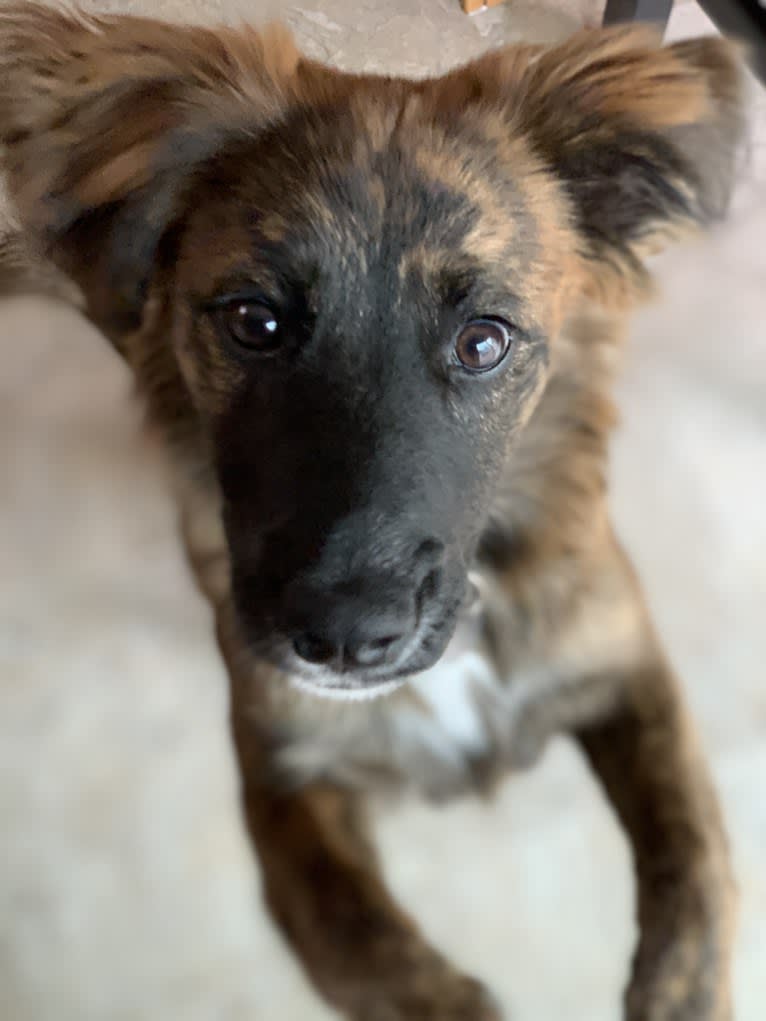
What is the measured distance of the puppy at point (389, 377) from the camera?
3.40ft

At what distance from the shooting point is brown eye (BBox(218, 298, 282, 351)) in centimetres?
109

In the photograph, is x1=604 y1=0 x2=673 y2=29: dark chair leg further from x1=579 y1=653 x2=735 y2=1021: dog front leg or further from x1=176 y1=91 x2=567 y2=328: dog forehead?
x1=579 y1=653 x2=735 y2=1021: dog front leg

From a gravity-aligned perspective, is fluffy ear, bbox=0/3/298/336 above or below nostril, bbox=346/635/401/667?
above

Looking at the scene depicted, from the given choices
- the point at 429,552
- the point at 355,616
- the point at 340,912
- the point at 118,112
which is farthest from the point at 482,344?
the point at 340,912

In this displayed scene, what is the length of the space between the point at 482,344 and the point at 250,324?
11.1 inches

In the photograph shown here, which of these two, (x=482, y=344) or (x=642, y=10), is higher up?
(x=642, y=10)

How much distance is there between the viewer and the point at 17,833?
1478mm

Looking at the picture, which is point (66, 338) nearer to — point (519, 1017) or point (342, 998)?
point (342, 998)

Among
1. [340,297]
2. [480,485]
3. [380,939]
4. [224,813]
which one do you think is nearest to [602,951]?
[380,939]

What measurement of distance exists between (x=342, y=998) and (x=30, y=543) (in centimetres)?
102

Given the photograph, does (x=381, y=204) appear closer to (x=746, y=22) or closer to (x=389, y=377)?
(x=389, y=377)

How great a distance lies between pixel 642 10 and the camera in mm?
2027

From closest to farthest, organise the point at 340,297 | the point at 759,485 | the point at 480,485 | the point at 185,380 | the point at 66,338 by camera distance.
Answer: the point at 340,297 → the point at 480,485 → the point at 185,380 → the point at 759,485 → the point at 66,338

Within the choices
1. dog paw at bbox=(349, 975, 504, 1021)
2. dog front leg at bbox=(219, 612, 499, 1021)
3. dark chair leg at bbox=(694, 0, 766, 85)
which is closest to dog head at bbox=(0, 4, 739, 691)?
dog front leg at bbox=(219, 612, 499, 1021)
